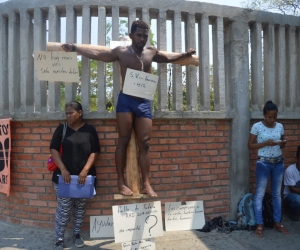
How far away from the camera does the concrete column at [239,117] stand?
4.41 metres

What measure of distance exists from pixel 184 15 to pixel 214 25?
0.49 m

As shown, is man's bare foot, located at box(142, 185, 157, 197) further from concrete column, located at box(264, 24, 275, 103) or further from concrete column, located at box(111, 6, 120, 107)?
concrete column, located at box(264, 24, 275, 103)

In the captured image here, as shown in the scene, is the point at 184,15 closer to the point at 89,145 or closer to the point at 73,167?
the point at 89,145

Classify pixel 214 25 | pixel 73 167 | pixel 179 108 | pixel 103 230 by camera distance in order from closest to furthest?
pixel 73 167, pixel 103 230, pixel 179 108, pixel 214 25

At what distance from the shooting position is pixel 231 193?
4418mm

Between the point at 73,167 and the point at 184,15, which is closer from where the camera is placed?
the point at 73,167

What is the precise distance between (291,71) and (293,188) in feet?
5.81

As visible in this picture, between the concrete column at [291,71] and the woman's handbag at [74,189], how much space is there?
3.23 meters

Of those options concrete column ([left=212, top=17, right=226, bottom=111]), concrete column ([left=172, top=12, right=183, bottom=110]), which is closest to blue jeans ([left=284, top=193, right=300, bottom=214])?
concrete column ([left=212, top=17, right=226, bottom=111])

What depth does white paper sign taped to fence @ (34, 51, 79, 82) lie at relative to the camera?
Result: 3647mm

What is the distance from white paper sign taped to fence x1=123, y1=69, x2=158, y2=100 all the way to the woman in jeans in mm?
1576

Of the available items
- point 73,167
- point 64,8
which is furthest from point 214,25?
point 73,167

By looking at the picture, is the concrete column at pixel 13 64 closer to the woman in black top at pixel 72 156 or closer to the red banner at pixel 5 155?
the red banner at pixel 5 155

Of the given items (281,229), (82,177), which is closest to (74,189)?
(82,177)
